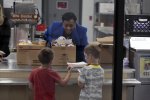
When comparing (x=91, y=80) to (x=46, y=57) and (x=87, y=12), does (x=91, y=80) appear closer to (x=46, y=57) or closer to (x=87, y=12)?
(x=46, y=57)

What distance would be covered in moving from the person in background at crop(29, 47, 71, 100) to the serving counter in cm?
20

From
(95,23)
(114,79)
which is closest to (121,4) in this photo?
(114,79)

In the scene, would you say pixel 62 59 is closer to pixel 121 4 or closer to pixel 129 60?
pixel 129 60

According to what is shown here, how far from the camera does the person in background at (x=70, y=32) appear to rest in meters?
3.43

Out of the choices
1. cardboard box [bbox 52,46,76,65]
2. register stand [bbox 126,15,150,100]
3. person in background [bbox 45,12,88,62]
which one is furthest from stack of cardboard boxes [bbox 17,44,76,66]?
register stand [bbox 126,15,150,100]

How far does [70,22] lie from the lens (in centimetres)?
344

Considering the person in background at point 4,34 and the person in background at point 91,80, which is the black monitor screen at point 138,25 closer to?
the person in background at point 91,80

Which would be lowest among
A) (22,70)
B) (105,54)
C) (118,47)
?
(22,70)

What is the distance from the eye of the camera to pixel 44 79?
2.71 m

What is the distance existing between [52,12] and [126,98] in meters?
6.06

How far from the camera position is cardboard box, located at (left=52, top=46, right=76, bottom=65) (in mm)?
3123

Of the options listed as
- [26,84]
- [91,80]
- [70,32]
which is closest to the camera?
[91,80]

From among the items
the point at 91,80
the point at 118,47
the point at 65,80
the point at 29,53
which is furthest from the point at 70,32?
the point at 118,47

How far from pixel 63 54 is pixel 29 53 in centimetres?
31
